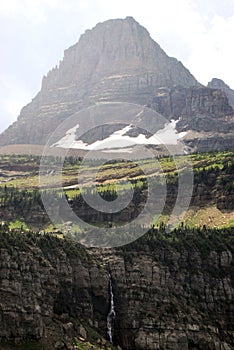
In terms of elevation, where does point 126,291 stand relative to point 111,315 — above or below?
above

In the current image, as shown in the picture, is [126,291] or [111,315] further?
[126,291]

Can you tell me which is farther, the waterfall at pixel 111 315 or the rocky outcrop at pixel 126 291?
the waterfall at pixel 111 315

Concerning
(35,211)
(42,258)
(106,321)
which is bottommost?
(106,321)

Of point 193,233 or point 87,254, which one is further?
point 193,233

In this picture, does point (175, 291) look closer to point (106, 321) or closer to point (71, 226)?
point (106, 321)

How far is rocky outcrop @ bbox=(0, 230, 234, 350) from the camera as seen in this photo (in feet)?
347

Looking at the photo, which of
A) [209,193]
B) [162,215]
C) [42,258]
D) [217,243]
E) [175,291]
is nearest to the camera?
[42,258]

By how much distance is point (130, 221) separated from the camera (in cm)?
17950

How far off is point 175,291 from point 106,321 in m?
17.4

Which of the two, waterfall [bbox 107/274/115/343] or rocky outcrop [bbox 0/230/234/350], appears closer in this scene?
rocky outcrop [bbox 0/230/234/350]

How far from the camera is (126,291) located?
125 meters

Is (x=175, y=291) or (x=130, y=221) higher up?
(x=130, y=221)

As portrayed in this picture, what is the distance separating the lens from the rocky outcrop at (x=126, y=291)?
105688 mm

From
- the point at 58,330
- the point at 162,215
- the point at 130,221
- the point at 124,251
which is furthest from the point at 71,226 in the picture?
the point at 58,330
